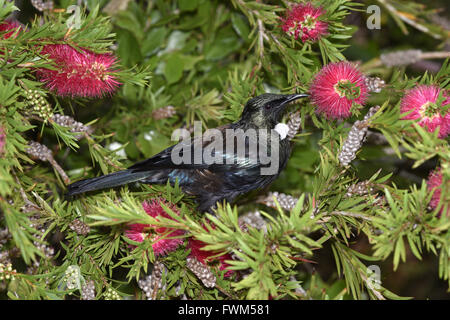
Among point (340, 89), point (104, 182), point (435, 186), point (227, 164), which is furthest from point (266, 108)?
point (435, 186)

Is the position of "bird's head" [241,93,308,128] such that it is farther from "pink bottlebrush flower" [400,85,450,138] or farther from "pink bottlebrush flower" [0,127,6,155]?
"pink bottlebrush flower" [0,127,6,155]

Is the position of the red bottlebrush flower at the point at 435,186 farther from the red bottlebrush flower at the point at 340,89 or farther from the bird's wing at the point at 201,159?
the bird's wing at the point at 201,159

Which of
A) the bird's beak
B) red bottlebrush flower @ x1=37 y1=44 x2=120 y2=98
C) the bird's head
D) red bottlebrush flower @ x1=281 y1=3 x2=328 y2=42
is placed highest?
red bottlebrush flower @ x1=281 y1=3 x2=328 y2=42

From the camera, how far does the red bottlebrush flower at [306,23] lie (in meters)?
1.13

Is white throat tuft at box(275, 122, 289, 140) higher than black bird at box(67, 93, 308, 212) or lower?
higher

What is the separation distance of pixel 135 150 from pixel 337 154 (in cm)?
67

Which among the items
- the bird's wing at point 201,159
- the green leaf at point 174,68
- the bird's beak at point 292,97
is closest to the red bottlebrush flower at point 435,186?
the bird's beak at point 292,97

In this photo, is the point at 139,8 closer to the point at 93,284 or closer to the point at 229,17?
the point at 229,17

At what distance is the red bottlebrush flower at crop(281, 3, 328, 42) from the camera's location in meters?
1.13

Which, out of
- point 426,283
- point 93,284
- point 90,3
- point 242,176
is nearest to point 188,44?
point 90,3

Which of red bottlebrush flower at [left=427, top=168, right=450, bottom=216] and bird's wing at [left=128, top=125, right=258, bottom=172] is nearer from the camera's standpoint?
red bottlebrush flower at [left=427, top=168, right=450, bottom=216]
